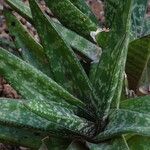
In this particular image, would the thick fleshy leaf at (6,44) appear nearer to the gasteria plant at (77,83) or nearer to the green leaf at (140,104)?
the gasteria plant at (77,83)

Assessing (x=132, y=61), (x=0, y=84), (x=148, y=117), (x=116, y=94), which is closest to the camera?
(x=148, y=117)

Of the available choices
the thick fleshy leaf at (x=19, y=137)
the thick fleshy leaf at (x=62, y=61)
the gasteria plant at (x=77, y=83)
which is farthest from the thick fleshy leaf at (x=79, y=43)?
the thick fleshy leaf at (x=19, y=137)

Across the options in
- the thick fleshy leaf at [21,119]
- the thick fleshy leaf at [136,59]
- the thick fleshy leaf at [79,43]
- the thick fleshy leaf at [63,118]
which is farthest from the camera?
the thick fleshy leaf at [79,43]

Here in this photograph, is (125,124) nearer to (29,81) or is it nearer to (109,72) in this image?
(109,72)

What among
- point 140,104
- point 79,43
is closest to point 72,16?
point 79,43

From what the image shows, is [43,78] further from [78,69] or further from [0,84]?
[0,84]

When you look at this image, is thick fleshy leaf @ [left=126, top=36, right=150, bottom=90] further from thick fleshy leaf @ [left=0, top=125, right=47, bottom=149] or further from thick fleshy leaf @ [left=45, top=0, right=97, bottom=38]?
thick fleshy leaf @ [left=0, top=125, right=47, bottom=149]

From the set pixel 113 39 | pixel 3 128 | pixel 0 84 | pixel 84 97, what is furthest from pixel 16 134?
pixel 0 84
